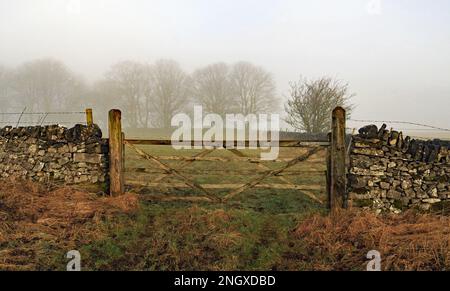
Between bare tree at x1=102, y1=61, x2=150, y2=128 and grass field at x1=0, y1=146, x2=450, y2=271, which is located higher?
bare tree at x1=102, y1=61, x2=150, y2=128

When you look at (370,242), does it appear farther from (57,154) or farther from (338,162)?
(57,154)

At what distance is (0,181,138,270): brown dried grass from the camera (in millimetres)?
4391

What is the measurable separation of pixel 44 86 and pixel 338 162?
132 ft

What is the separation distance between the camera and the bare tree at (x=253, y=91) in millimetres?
38094

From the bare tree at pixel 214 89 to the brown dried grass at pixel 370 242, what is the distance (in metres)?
31.5

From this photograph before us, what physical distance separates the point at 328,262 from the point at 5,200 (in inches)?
269

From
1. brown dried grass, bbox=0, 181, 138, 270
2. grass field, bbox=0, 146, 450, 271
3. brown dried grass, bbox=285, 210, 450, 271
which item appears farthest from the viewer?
brown dried grass, bbox=0, 181, 138, 270

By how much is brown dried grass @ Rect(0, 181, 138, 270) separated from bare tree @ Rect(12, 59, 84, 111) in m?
34.2

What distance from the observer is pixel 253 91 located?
128 feet

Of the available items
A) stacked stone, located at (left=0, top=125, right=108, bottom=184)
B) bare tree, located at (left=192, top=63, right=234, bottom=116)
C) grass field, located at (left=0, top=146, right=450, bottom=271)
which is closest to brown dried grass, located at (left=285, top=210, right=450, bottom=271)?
grass field, located at (left=0, top=146, right=450, bottom=271)

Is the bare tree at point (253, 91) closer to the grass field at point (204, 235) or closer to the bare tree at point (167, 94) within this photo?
the bare tree at point (167, 94)

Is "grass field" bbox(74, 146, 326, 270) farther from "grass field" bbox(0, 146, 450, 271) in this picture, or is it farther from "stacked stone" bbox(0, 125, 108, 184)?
"stacked stone" bbox(0, 125, 108, 184)
